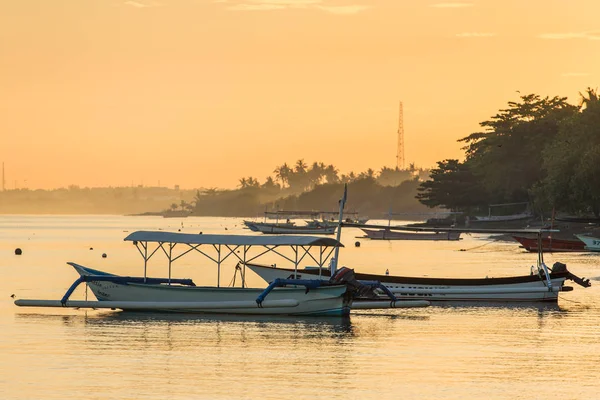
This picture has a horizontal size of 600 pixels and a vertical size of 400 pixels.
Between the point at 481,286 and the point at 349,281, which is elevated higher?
the point at 349,281

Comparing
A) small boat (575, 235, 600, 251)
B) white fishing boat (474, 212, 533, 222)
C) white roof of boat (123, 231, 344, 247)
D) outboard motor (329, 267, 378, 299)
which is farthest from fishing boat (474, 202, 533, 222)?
outboard motor (329, 267, 378, 299)

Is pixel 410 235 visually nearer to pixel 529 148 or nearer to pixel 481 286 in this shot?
pixel 529 148

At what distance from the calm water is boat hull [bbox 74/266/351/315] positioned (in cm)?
52

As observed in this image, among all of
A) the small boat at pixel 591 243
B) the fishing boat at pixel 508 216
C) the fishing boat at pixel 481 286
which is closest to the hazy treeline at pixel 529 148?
the fishing boat at pixel 508 216

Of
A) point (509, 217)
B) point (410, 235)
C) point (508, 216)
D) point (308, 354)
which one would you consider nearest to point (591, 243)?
point (509, 217)

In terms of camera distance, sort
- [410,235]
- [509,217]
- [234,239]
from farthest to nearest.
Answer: [410,235]
[509,217]
[234,239]

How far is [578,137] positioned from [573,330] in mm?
86443

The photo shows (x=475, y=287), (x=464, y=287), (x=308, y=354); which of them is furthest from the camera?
(x=475, y=287)

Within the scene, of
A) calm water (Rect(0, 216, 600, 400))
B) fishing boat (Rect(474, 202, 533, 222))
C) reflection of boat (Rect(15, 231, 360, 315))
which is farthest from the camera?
fishing boat (Rect(474, 202, 533, 222))

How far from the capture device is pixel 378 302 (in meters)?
51.8

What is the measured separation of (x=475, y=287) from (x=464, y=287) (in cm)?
61

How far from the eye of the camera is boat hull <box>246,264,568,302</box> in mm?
55906

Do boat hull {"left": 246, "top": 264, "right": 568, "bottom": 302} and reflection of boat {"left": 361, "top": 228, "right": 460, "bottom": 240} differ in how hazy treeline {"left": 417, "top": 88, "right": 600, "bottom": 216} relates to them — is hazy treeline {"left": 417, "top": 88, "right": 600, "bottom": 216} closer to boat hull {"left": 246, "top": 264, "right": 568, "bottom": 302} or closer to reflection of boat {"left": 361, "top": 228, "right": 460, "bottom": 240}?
reflection of boat {"left": 361, "top": 228, "right": 460, "bottom": 240}

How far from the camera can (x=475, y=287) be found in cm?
5725
